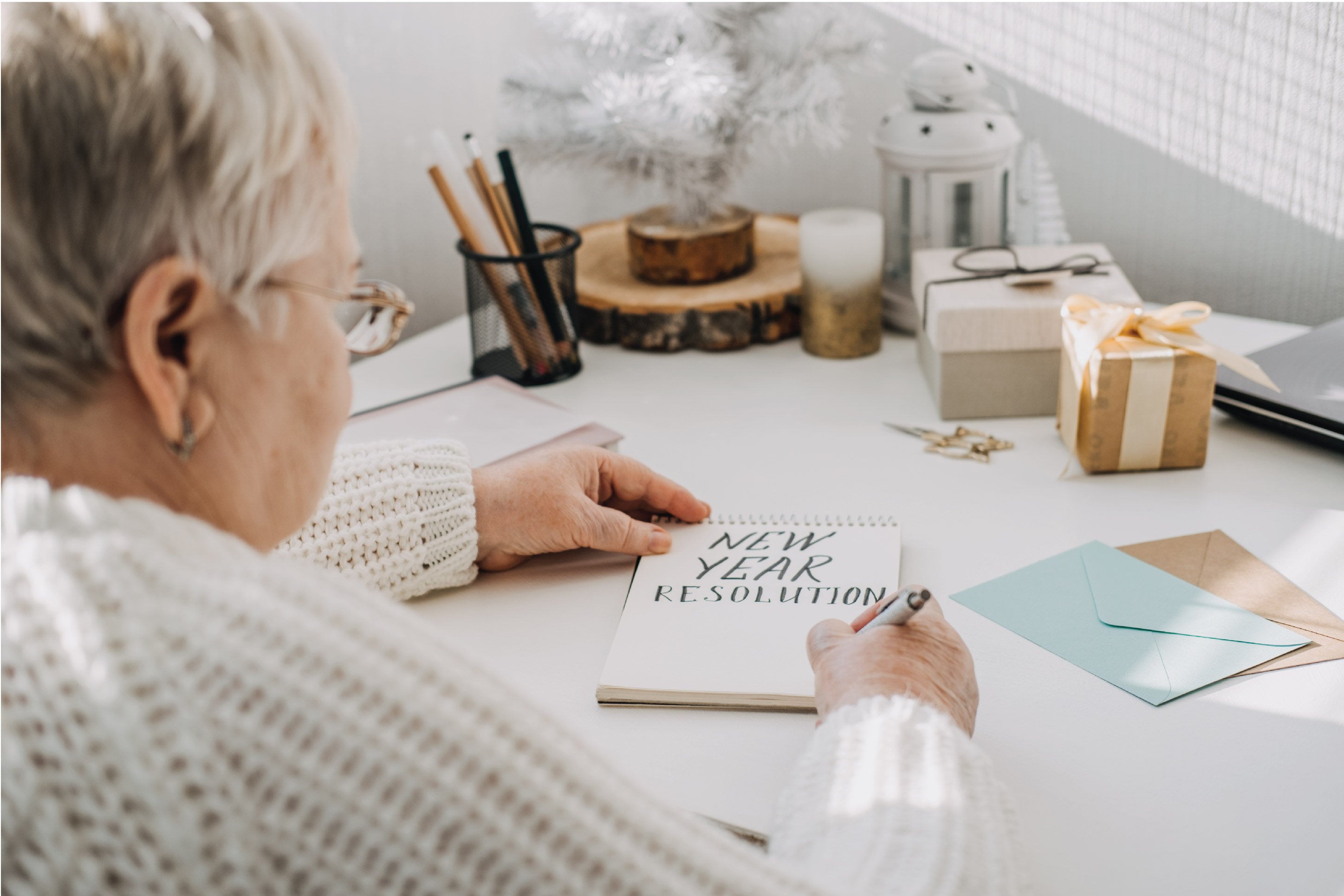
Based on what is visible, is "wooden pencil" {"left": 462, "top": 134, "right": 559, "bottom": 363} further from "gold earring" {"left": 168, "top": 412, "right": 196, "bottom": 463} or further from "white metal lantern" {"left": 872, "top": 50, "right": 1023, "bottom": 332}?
"gold earring" {"left": 168, "top": 412, "right": 196, "bottom": 463}

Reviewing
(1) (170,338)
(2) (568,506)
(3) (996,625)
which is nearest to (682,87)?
(2) (568,506)

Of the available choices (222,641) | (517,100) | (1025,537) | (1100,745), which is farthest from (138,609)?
(517,100)

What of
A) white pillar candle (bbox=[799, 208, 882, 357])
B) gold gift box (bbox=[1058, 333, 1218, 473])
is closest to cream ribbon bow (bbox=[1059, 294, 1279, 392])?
gold gift box (bbox=[1058, 333, 1218, 473])

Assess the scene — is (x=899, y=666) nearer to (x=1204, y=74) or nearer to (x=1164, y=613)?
(x=1164, y=613)

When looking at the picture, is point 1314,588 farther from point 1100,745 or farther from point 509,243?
point 509,243

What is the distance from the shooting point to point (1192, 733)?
2.16ft

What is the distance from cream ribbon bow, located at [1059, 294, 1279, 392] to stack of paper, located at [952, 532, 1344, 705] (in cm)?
17

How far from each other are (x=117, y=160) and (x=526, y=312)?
2.67 ft

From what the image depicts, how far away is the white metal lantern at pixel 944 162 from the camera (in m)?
1.24

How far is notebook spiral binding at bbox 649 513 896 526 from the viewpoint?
90 cm

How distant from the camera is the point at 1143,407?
95 cm

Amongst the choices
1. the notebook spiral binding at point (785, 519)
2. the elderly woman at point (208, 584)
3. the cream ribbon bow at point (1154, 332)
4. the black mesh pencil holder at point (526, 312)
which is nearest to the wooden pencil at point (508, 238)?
the black mesh pencil holder at point (526, 312)

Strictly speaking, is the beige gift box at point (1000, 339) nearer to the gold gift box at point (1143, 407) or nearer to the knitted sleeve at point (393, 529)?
the gold gift box at point (1143, 407)

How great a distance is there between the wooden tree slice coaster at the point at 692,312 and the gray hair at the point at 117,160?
85 cm
